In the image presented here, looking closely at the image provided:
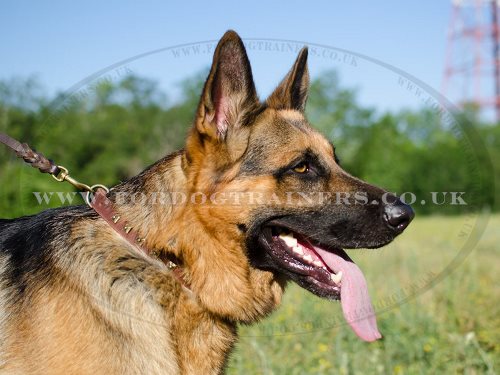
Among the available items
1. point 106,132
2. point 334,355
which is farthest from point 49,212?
point 106,132

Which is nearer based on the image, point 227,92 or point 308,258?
point 227,92

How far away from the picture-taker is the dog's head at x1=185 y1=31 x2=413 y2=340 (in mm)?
3662

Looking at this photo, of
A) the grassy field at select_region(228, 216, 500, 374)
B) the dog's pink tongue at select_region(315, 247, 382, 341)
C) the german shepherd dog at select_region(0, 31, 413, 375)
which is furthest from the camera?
the grassy field at select_region(228, 216, 500, 374)

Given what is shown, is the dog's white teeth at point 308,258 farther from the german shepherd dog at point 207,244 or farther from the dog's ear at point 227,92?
the dog's ear at point 227,92

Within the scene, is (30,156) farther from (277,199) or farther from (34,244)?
(277,199)

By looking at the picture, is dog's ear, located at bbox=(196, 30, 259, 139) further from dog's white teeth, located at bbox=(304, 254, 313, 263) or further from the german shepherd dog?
dog's white teeth, located at bbox=(304, 254, 313, 263)

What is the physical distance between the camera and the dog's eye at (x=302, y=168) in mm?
3771

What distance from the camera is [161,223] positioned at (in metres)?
3.61

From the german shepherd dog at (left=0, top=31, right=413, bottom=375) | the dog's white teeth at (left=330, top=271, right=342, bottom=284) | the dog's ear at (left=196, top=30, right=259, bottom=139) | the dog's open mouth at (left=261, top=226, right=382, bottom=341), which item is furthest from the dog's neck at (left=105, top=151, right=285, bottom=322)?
the dog's white teeth at (left=330, top=271, right=342, bottom=284)

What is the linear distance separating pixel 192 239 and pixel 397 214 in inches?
54.9

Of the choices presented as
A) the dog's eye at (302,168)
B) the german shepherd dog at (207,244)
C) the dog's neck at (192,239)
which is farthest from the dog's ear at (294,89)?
the dog's neck at (192,239)

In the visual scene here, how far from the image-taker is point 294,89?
14.9ft

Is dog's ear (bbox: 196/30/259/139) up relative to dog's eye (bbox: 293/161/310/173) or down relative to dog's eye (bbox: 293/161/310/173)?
up

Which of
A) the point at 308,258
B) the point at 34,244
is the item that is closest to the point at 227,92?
the point at 308,258
